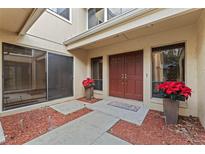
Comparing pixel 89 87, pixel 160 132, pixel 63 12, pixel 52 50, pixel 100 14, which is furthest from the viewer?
pixel 100 14

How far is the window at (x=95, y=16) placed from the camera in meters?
5.71

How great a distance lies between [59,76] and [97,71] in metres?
1.96

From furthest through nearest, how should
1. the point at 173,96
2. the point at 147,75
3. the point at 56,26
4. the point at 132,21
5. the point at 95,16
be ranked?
the point at 95,16, the point at 56,26, the point at 147,75, the point at 132,21, the point at 173,96

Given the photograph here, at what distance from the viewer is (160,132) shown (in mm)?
2324

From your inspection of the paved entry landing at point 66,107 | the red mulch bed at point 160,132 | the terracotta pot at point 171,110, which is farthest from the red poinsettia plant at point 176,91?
the paved entry landing at point 66,107

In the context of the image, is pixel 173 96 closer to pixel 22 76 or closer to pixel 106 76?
pixel 106 76

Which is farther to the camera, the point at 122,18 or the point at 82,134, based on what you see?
the point at 122,18

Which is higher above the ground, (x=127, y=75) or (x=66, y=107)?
(x=127, y=75)

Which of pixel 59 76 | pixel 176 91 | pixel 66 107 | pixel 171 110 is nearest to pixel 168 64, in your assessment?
pixel 176 91

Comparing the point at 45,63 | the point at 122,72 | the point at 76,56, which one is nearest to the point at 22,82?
the point at 45,63

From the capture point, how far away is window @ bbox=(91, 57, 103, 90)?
5.71 m

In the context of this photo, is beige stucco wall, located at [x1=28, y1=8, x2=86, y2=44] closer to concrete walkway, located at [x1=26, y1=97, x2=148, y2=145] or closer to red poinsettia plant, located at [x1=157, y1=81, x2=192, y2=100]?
concrete walkway, located at [x1=26, y1=97, x2=148, y2=145]

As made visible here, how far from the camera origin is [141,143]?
195 cm

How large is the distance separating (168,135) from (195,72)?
6.74 ft
